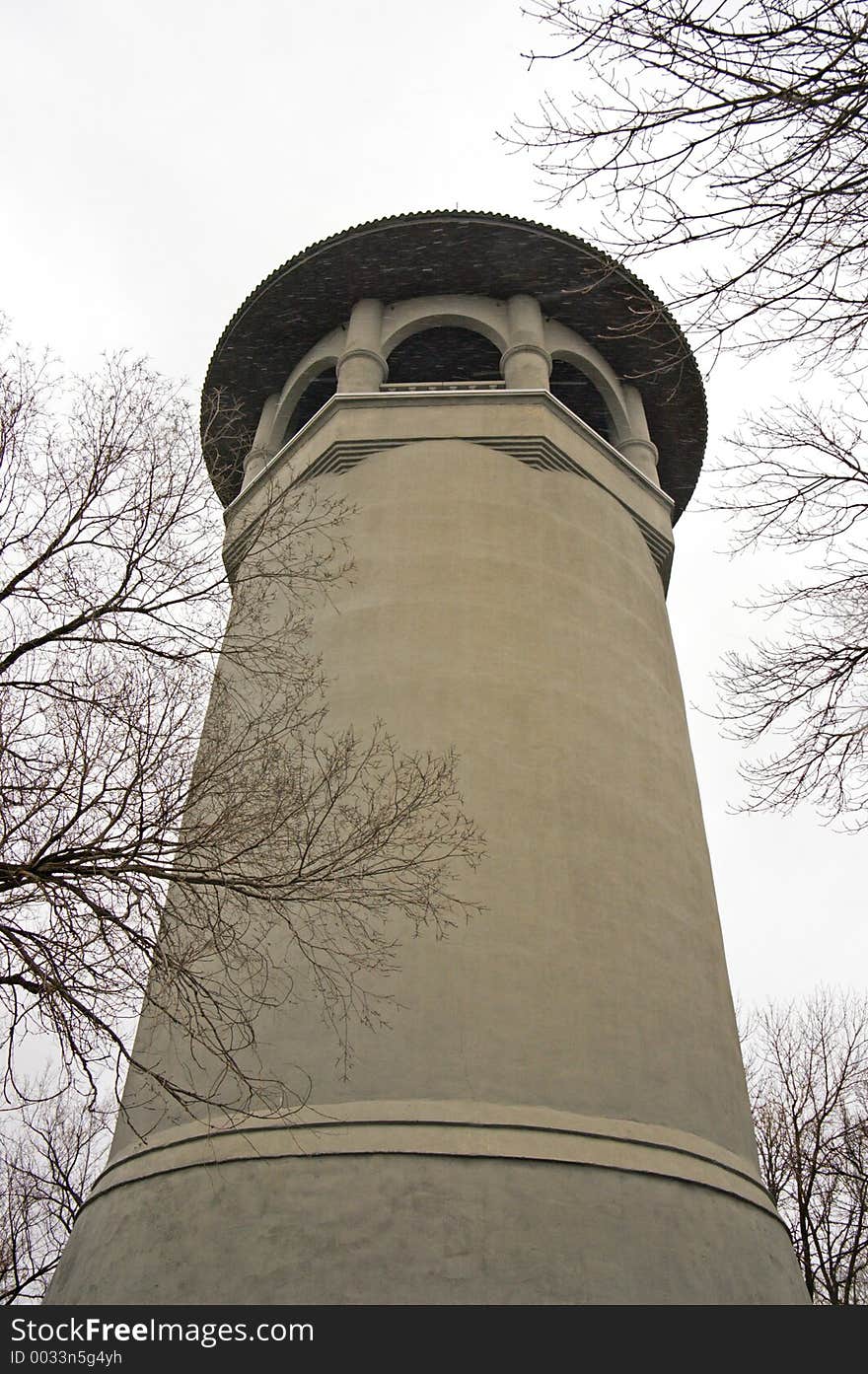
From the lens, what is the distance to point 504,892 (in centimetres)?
1040

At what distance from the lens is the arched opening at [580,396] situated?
60.7ft


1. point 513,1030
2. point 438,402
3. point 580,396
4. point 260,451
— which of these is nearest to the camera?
point 513,1030

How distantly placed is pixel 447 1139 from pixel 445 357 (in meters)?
13.6

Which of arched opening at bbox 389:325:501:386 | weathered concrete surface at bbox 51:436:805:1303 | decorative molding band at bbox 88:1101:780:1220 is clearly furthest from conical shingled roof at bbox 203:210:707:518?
decorative molding band at bbox 88:1101:780:1220

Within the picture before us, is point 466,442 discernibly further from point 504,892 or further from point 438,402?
point 504,892

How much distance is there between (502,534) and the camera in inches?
518

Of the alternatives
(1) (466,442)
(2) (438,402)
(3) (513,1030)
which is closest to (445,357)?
(2) (438,402)

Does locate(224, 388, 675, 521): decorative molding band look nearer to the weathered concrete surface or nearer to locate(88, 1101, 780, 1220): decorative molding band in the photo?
the weathered concrete surface

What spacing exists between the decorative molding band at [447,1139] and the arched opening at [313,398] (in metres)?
11.9

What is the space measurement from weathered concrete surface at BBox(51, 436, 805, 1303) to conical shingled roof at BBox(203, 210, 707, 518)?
386 cm

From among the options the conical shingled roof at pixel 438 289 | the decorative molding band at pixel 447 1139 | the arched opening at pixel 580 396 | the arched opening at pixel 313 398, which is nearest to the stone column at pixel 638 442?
the conical shingled roof at pixel 438 289

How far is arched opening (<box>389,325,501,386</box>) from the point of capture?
1825 centimetres
